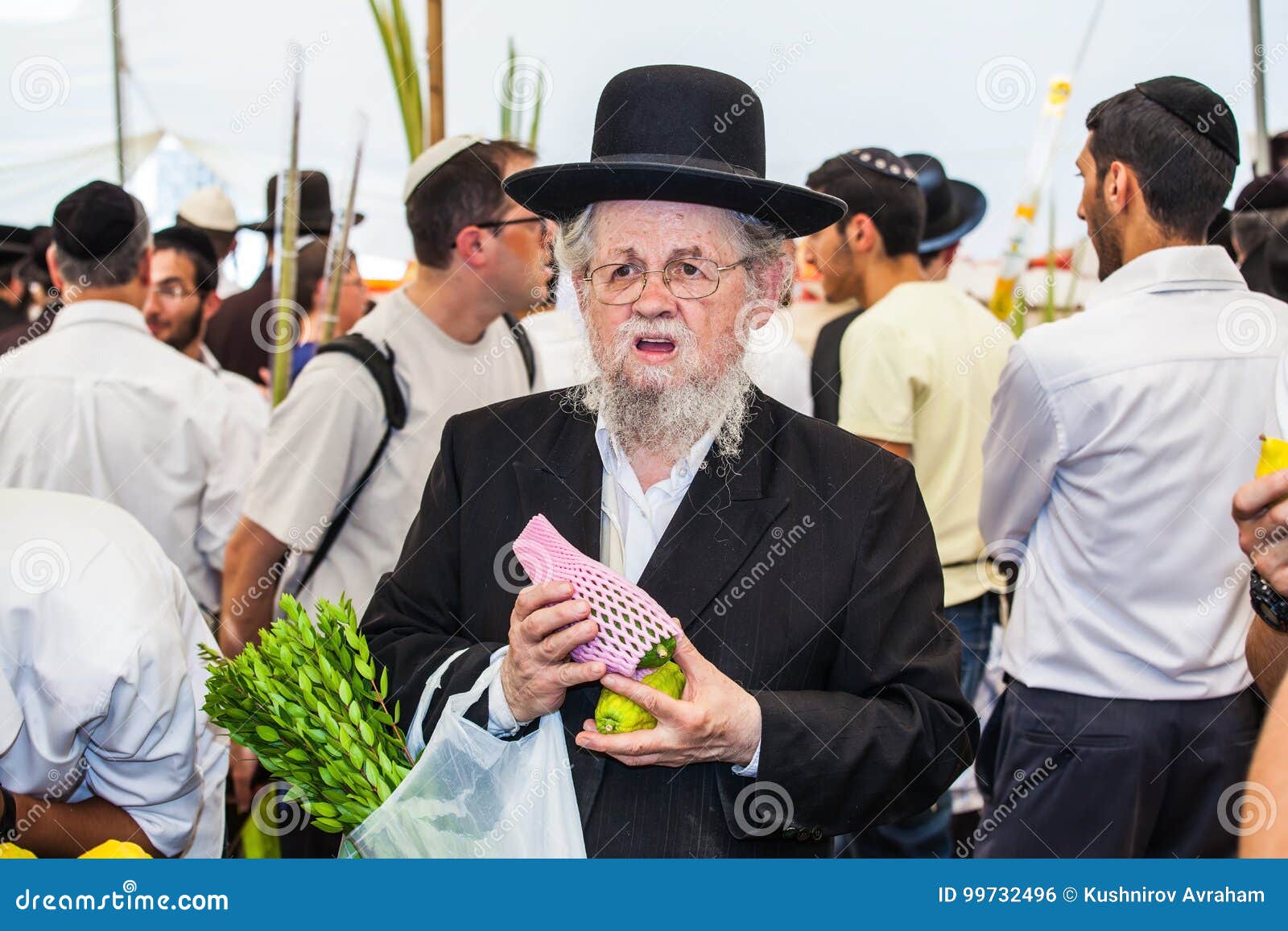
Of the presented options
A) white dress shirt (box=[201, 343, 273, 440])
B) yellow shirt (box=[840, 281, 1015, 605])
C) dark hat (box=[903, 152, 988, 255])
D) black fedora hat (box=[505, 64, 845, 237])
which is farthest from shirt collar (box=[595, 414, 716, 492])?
dark hat (box=[903, 152, 988, 255])

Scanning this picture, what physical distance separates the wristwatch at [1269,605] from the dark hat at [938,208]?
2805 mm

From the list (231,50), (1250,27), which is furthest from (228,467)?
(1250,27)

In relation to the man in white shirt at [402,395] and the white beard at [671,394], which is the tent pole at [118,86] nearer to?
the man in white shirt at [402,395]

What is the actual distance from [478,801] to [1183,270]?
6.39 ft

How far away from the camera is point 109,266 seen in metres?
3.50

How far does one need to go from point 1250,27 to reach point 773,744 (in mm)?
3245

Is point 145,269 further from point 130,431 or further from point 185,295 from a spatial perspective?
point 185,295

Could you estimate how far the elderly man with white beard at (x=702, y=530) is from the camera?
175 centimetres

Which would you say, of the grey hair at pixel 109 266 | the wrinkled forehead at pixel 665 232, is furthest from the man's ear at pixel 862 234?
the grey hair at pixel 109 266

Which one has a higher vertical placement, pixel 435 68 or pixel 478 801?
pixel 435 68

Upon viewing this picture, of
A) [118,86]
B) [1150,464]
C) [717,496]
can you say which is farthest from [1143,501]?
[118,86]

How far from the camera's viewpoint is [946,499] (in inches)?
139

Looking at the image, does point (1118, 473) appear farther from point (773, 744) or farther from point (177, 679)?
point (177, 679)

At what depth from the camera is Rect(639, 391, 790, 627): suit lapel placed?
1.82m
